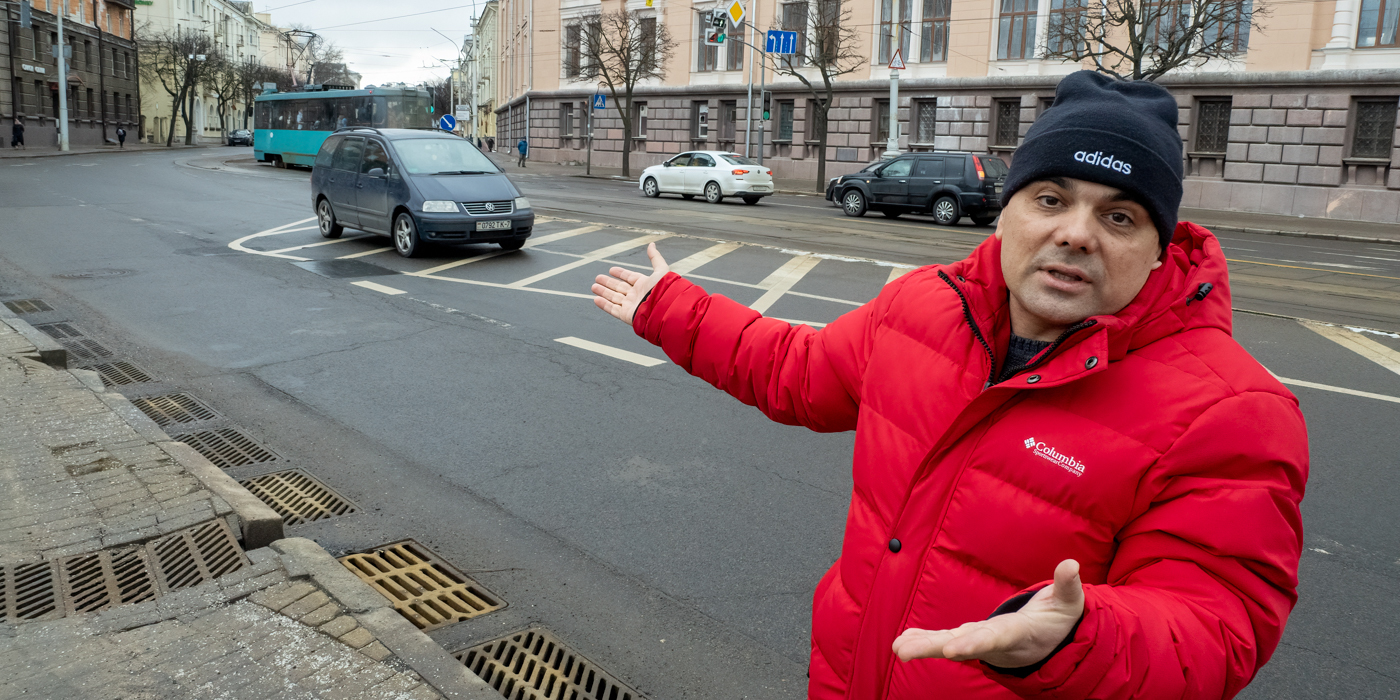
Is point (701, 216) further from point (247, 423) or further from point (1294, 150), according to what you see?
point (1294, 150)

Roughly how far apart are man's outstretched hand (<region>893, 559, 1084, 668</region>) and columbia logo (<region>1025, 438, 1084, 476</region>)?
0.29m

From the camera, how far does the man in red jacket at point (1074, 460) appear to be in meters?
1.41

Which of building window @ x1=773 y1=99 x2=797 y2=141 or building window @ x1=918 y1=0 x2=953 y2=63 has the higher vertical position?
building window @ x1=918 y1=0 x2=953 y2=63

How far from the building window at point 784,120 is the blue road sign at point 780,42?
7101 mm

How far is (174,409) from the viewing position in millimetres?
6527

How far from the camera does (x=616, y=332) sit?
9094 mm

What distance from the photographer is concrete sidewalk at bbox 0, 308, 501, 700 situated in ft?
10.2

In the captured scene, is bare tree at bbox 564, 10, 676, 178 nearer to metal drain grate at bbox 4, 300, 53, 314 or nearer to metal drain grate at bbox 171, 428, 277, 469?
metal drain grate at bbox 4, 300, 53, 314

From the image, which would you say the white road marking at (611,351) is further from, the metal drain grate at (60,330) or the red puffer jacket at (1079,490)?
the red puffer jacket at (1079,490)

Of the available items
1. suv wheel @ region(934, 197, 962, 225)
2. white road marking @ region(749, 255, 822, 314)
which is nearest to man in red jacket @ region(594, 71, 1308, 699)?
white road marking @ region(749, 255, 822, 314)

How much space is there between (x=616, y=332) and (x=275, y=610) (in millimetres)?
5701

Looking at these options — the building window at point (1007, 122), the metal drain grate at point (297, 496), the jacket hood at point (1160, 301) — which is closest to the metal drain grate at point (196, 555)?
the metal drain grate at point (297, 496)

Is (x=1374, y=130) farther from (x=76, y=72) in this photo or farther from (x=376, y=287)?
(x=76, y=72)

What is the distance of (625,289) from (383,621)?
5.51 feet
